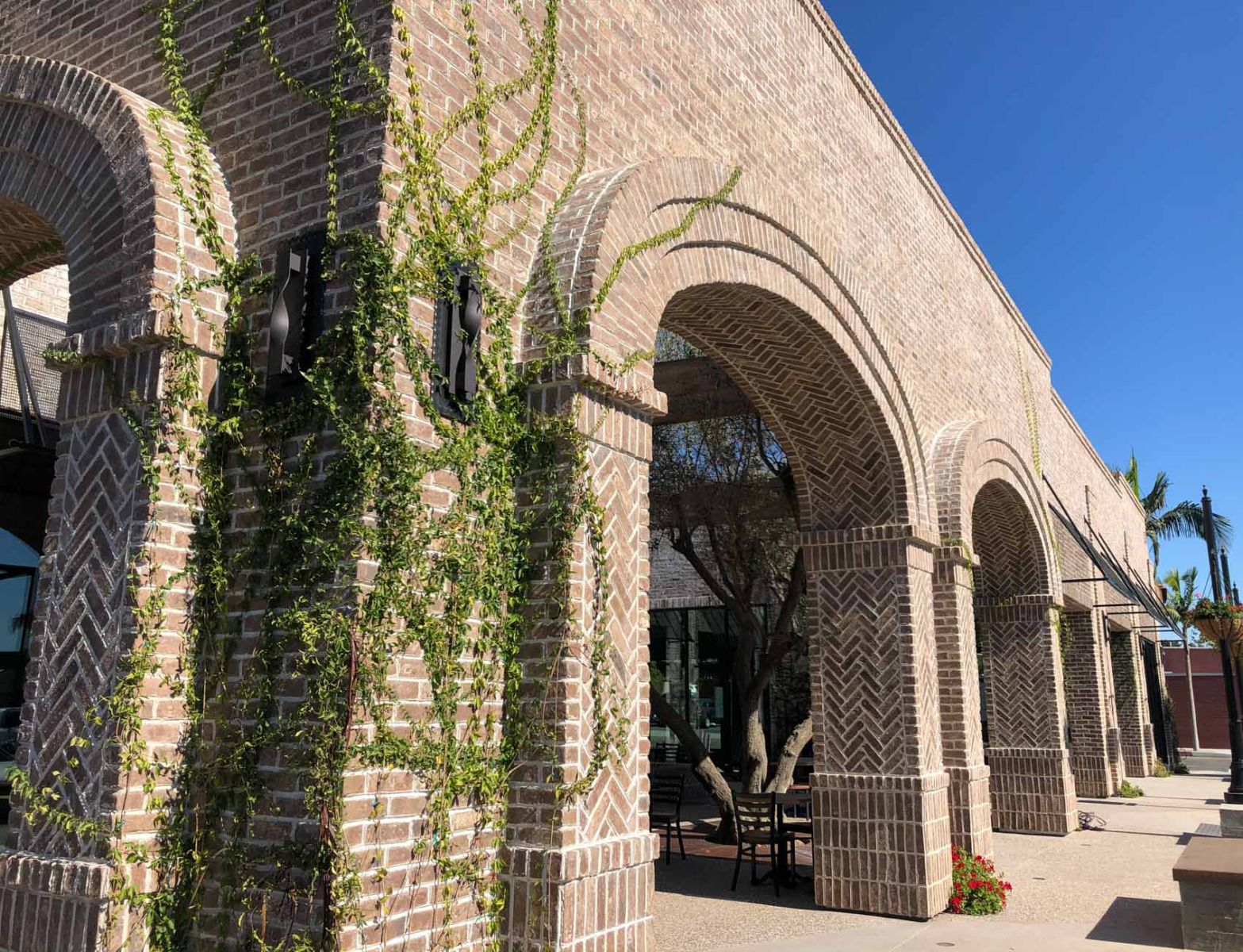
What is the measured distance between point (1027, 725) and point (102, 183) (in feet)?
39.8

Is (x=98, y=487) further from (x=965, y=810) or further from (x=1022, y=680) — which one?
(x=1022, y=680)

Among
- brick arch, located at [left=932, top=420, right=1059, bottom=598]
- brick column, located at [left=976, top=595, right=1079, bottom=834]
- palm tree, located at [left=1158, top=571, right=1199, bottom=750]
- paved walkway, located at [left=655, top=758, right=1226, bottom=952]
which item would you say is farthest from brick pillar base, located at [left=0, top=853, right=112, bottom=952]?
palm tree, located at [left=1158, top=571, right=1199, bottom=750]

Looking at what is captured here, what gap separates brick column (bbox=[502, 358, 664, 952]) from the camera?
3986 mm

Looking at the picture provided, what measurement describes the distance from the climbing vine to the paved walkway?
3.76m

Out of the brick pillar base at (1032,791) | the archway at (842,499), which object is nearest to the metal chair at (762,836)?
the archway at (842,499)

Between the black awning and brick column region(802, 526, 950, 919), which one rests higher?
the black awning

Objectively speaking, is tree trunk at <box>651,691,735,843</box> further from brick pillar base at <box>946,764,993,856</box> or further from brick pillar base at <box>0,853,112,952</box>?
brick pillar base at <box>0,853,112,952</box>

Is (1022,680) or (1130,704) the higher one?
(1022,680)

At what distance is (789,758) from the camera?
11.9 metres

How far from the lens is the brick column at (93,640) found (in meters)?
3.69

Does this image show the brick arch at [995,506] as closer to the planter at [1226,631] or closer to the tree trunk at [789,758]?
the tree trunk at [789,758]

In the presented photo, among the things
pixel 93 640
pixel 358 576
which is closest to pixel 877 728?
pixel 358 576

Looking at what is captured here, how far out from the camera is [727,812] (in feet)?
38.2

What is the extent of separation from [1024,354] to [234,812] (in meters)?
13.4
